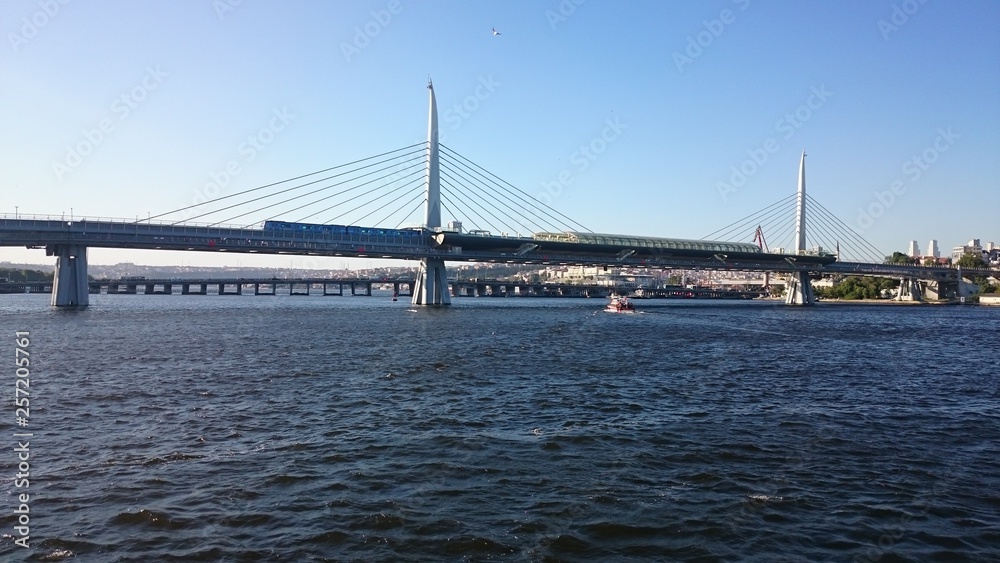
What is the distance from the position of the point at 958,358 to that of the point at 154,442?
39829 millimetres

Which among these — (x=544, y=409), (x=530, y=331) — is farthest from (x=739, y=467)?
(x=530, y=331)

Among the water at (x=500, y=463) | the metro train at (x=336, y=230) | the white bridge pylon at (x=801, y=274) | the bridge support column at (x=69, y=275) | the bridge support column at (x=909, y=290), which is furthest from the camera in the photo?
the bridge support column at (x=909, y=290)

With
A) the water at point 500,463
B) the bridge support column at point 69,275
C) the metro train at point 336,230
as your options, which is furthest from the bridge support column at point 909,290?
the bridge support column at point 69,275

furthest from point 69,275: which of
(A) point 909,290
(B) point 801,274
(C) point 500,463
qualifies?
(A) point 909,290

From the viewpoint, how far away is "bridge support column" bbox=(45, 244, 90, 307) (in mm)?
73312

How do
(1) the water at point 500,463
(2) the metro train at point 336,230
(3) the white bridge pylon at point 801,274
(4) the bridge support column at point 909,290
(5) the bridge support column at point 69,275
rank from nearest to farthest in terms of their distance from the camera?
(1) the water at point 500,463 < (5) the bridge support column at point 69,275 < (2) the metro train at point 336,230 < (3) the white bridge pylon at point 801,274 < (4) the bridge support column at point 909,290

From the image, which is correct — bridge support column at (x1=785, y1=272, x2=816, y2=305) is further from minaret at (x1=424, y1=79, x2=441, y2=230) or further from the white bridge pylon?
minaret at (x1=424, y1=79, x2=441, y2=230)

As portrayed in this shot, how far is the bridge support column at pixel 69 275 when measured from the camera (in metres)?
73.3

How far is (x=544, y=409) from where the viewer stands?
64.1ft

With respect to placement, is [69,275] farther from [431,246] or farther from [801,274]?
[801,274]

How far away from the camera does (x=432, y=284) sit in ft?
315

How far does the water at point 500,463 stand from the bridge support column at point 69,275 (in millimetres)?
51812

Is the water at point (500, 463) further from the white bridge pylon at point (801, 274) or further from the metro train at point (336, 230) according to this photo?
the white bridge pylon at point (801, 274)

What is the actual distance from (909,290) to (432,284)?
12012 centimetres
